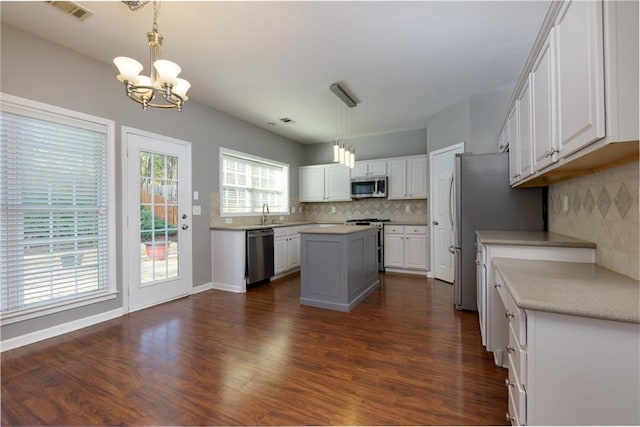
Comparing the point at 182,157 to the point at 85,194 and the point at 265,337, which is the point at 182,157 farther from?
the point at 265,337

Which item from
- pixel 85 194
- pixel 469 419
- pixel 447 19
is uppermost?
pixel 447 19

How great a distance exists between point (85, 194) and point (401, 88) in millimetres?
3789

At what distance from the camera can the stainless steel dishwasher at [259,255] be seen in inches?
166

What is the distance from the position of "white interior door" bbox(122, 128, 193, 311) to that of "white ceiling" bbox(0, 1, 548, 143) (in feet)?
2.97

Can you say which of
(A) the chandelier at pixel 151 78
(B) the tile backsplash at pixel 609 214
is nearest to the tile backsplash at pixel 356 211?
(A) the chandelier at pixel 151 78

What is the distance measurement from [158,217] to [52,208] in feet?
3.47

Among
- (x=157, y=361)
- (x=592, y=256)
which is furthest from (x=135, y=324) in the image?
(x=592, y=256)

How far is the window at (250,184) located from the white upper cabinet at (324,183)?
18.4 inches

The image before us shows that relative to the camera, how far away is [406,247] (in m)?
5.13

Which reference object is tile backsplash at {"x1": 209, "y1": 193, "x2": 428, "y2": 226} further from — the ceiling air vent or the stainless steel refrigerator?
the ceiling air vent

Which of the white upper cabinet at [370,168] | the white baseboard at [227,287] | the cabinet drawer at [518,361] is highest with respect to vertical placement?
the white upper cabinet at [370,168]

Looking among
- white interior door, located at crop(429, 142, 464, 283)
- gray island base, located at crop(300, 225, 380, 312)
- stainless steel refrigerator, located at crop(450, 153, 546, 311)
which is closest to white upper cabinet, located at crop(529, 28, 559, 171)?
stainless steel refrigerator, located at crop(450, 153, 546, 311)

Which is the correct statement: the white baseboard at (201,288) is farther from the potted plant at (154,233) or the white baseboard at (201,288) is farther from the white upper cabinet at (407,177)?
the white upper cabinet at (407,177)

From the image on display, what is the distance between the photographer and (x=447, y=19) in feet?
7.66
